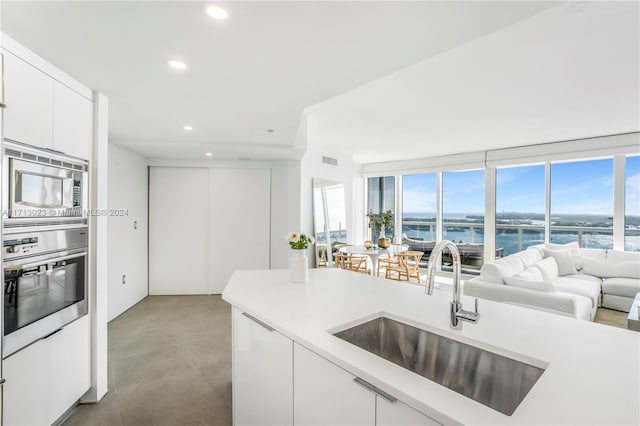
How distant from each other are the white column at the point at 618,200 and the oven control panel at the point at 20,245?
24.0 ft

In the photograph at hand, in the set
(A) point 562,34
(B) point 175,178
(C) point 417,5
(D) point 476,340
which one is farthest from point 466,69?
(B) point 175,178

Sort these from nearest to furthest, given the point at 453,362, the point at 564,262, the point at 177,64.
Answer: the point at 453,362 < the point at 177,64 < the point at 564,262

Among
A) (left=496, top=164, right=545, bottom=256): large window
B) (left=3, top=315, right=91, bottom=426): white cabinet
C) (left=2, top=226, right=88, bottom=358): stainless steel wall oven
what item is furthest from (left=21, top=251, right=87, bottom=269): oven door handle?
Result: (left=496, top=164, right=545, bottom=256): large window

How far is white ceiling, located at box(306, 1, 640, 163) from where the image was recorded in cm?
213

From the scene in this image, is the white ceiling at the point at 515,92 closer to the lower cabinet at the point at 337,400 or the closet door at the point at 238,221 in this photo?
the closet door at the point at 238,221

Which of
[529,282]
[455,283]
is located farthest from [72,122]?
[529,282]

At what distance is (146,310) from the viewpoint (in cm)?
420

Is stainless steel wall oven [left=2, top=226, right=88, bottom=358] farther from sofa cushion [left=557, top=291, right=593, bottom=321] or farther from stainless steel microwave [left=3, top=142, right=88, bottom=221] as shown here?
sofa cushion [left=557, top=291, right=593, bottom=321]

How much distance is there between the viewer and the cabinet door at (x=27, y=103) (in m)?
1.53

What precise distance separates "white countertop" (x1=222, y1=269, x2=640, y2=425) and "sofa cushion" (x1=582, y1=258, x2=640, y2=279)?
4.53m

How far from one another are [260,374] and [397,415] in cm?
84

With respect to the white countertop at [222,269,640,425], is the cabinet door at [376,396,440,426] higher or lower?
lower

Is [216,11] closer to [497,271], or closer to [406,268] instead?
[497,271]

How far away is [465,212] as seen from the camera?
6.64 meters
